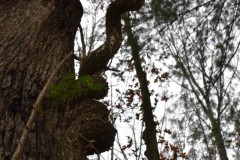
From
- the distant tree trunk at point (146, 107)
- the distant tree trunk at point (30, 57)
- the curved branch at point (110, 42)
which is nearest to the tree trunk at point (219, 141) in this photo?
the distant tree trunk at point (146, 107)

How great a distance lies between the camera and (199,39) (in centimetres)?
527

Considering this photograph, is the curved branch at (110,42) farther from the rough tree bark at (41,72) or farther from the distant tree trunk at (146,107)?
the distant tree trunk at (146,107)

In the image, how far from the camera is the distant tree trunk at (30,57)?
1432mm

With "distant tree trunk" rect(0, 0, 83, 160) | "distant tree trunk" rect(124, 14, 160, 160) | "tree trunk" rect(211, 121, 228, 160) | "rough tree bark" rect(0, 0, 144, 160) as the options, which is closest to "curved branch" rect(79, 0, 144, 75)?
"rough tree bark" rect(0, 0, 144, 160)

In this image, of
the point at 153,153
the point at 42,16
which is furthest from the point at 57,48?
the point at 153,153

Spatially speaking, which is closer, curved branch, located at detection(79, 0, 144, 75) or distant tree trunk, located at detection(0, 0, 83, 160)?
distant tree trunk, located at detection(0, 0, 83, 160)

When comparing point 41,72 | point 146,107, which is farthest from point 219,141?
point 41,72

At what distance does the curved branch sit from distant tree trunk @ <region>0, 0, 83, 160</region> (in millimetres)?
163

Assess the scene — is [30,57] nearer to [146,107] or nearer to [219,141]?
[146,107]

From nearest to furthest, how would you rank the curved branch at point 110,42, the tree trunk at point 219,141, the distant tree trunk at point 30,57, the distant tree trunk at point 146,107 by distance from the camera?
1. the distant tree trunk at point 30,57
2. the curved branch at point 110,42
3. the distant tree trunk at point 146,107
4. the tree trunk at point 219,141

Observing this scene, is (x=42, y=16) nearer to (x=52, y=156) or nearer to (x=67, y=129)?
Answer: (x=67, y=129)

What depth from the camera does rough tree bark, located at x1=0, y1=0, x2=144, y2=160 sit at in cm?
145

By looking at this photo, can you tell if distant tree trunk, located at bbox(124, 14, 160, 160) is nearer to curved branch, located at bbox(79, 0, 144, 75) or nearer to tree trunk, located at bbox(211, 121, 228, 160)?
curved branch, located at bbox(79, 0, 144, 75)

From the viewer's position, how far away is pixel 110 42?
217 centimetres
